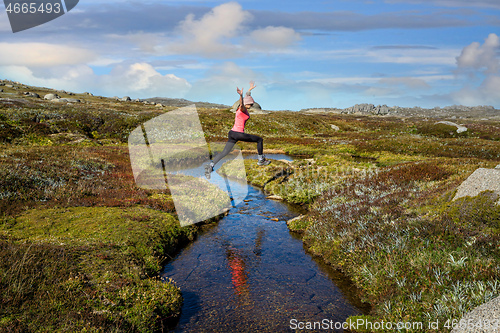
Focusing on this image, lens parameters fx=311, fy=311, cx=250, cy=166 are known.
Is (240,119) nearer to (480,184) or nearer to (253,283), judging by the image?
(253,283)

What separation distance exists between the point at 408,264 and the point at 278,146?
48.5m

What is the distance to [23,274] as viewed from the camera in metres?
8.12

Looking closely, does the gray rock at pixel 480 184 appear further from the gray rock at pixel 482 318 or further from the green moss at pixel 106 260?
the green moss at pixel 106 260

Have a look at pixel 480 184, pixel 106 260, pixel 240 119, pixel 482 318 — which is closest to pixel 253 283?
pixel 106 260

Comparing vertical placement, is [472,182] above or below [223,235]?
above

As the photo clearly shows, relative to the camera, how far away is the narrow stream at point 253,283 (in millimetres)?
9430

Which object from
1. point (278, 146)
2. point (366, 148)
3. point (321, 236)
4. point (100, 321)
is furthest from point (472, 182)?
point (278, 146)

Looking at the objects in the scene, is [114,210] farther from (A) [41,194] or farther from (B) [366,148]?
(B) [366,148]

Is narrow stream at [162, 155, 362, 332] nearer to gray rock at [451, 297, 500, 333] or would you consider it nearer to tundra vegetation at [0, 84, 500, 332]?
tundra vegetation at [0, 84, 500, 332]

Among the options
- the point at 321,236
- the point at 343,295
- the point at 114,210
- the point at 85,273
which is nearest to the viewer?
the point at 85,273

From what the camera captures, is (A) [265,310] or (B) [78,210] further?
(B) [78,210]

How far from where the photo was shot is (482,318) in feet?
22.1

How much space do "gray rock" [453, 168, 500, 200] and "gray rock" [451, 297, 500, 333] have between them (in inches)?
240

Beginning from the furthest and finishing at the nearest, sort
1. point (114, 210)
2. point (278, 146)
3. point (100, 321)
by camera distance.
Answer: point (278, 146) → point (114, 210) → point (100, 321)
